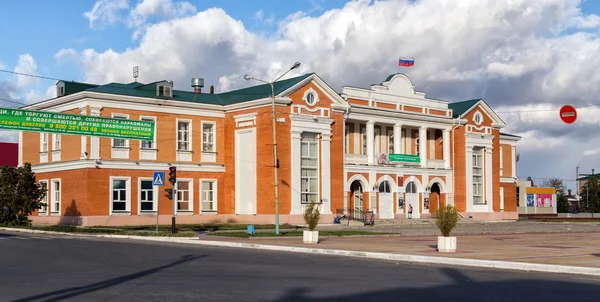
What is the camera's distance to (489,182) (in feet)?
224

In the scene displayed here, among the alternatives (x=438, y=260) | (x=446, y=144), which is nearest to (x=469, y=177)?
(x=446, y=144)

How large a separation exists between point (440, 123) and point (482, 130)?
5.86 metres

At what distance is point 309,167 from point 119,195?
1394cm

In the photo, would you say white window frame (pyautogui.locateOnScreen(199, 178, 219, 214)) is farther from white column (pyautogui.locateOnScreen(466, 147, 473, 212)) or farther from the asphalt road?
the asphalt road

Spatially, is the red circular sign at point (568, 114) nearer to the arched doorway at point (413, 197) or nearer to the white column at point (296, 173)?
the white column at point (296, 173)

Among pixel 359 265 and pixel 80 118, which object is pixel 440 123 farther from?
pixel 359 265

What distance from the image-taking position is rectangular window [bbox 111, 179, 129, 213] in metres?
48.8

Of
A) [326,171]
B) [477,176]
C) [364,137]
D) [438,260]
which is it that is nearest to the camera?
[438,260]

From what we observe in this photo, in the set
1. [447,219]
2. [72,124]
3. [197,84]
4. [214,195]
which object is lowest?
[447,219]

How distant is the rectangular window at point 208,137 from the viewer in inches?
2138

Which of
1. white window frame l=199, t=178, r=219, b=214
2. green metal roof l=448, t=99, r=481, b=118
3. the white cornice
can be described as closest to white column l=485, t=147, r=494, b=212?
green metal roof l=448, t=99, r=481, b=118

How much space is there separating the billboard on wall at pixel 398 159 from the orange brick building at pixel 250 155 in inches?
3.6

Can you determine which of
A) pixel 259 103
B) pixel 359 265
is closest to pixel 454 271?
pixel 359 265

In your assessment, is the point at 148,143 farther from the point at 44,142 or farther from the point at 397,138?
the point at 397,138
